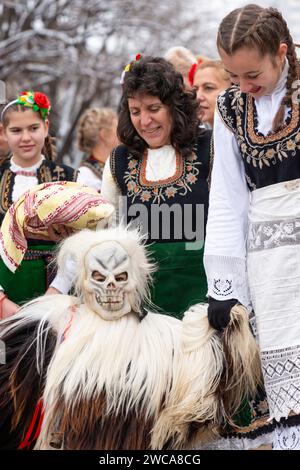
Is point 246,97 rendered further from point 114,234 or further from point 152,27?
point 152,27

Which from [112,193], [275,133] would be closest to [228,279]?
[275,133]

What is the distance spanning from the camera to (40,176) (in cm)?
480

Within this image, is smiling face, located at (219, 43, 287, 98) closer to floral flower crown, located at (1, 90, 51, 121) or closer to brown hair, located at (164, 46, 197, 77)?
floral flower crown, located at (1, 90, 51, 121)

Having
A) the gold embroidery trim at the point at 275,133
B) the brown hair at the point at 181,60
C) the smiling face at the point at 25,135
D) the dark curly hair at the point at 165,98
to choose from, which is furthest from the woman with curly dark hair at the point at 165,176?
the brown hair at the point at 181,60

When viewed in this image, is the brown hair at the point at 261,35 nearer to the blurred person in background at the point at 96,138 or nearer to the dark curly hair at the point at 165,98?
the dark curly hair at the point at 165,98

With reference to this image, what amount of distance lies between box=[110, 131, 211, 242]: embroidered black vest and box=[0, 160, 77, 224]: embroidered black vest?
24.8 inches

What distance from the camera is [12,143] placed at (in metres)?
4.83

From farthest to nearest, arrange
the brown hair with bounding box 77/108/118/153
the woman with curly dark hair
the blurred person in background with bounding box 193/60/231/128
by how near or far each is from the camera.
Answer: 1. the brown hair with bounding box 77/108/118/153
2. the blurred person in background with bounding box 193/60/231/128
3. the woman with curly dark hair

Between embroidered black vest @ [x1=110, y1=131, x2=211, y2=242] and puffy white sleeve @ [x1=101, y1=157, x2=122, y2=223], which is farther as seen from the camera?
puffy white sleeve @ [x1=101, y1=157, x2=122, y2=223]

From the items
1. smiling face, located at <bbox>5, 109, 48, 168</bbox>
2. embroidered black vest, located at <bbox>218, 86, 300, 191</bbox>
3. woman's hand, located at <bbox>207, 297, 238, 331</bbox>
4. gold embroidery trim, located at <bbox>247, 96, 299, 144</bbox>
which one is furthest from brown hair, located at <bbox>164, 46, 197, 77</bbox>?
woman's hand, located at <bbox>207, 297, 238, 331</bbox>

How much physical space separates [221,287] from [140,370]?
1.47ft

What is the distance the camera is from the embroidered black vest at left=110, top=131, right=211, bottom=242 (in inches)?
165

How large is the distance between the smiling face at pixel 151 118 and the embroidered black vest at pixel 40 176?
A: 0.63 m

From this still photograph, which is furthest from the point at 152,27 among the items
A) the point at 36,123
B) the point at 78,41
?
the point at 36,123
